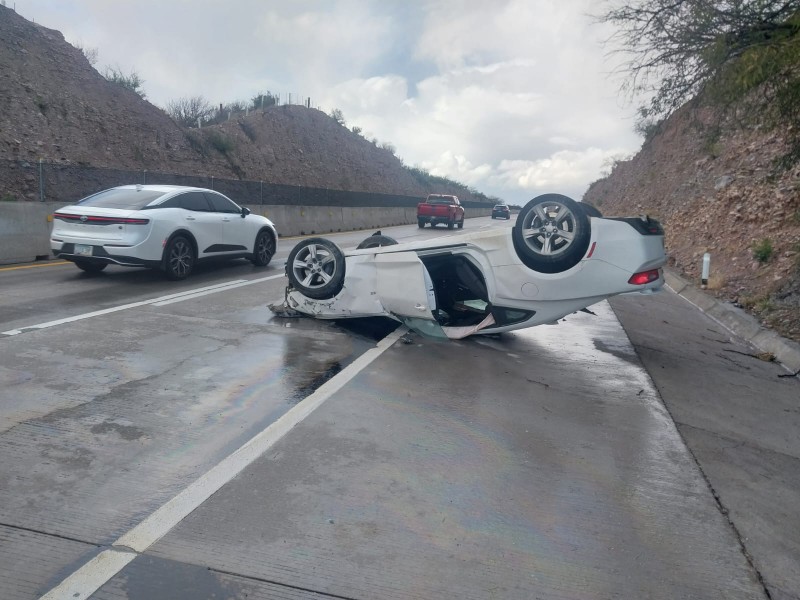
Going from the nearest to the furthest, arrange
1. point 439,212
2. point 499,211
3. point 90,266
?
point 90,266 < point 439,212 < point 499,211

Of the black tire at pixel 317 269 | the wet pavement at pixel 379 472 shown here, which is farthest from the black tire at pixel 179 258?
the wet pavement at pixel 379 472

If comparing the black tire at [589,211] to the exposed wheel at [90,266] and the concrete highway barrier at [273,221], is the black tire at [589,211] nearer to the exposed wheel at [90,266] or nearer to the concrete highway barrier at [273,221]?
the exposed wheel at [90,266]

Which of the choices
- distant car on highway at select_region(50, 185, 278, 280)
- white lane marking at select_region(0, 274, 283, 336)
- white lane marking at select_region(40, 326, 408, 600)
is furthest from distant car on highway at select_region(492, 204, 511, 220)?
white lane marking at select_region(40, 326, 408, 600)

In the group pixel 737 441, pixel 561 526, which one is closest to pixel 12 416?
pixel 561 526

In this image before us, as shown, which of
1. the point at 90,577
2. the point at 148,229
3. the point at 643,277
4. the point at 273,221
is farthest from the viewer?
the point at 273,221

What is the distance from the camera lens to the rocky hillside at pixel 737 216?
11.3 m

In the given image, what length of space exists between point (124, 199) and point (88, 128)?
75.1 feet

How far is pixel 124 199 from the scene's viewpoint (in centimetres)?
1166

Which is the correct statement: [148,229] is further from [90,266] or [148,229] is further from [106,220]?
[90,266]

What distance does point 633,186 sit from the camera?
142 feet

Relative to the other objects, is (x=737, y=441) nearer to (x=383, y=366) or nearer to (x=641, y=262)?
(x=641, y=262)

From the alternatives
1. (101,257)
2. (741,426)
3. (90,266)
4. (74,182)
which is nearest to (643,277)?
(741,426)

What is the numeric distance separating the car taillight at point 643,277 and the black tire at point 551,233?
1.93 ft

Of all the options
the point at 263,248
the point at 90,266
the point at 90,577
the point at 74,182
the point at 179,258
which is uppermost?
the point at 74,182
